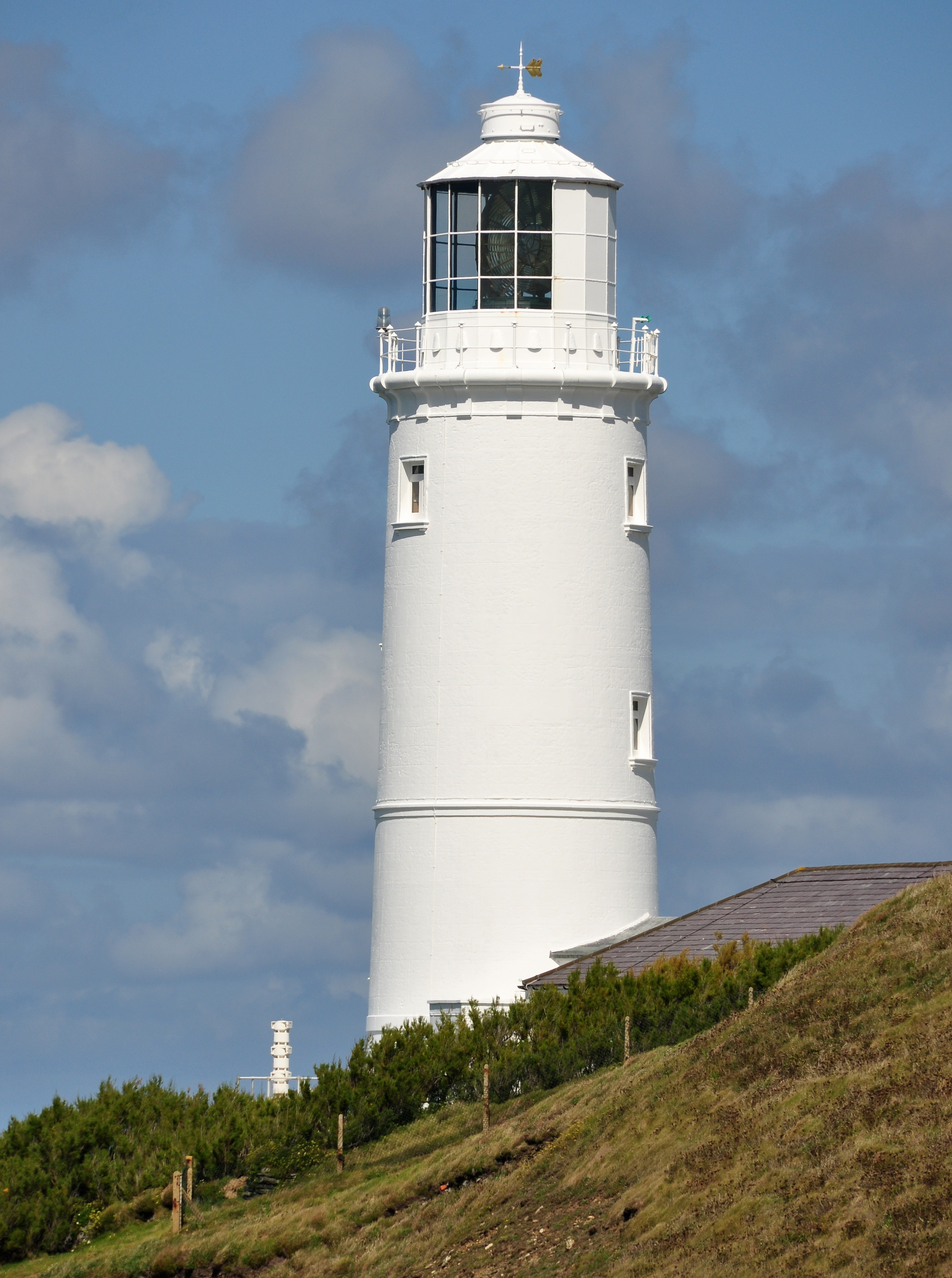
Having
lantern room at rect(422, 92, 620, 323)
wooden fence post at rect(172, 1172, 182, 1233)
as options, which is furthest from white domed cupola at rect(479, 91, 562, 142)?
wooden fence post at rect(172, 1172, 182, 1233)

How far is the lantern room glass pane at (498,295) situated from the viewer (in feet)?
117

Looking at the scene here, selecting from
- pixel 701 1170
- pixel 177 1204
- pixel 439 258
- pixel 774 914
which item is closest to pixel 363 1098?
pixel 177 1204

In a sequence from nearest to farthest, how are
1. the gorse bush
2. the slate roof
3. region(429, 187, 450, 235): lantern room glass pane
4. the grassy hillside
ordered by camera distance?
1. the grassy hillside
2. the gorse bush
3. the slate roof
4. region(429, 187, 450, 235): lantern room glass pane

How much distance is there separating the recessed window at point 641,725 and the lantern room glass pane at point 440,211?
28.4ft

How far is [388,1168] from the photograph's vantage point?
27.0 m

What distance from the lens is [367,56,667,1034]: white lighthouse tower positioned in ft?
112

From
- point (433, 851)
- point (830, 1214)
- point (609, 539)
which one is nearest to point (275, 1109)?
point (433, 851)

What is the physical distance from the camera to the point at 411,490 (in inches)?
A: 1400

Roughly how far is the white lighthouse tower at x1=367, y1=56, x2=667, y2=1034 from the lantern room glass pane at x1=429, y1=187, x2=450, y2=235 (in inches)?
2.6

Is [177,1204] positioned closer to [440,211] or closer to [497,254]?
[497,254]

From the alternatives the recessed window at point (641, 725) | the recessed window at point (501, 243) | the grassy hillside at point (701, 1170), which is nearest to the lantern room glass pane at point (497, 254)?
the recessed window at point (501, 243)

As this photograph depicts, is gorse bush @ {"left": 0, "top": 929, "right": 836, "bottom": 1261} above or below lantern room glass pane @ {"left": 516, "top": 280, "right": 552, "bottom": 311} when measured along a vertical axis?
below

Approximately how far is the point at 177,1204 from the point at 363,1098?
143 inches

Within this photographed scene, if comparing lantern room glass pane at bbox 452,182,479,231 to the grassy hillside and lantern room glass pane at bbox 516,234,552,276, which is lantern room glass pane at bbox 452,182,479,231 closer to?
lantern room glass pane at bbox 516,234,552,276
